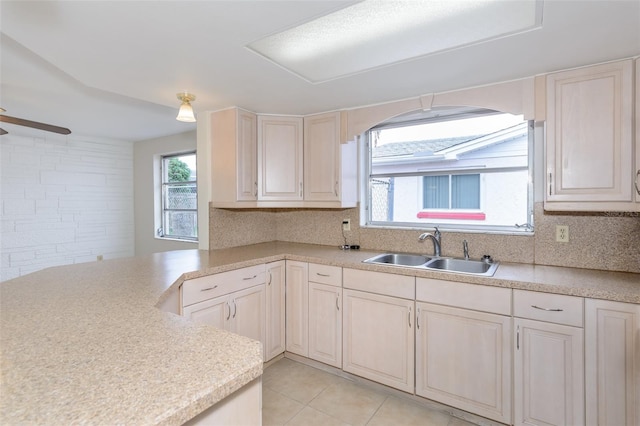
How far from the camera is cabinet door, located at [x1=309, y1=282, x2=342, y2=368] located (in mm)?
2322

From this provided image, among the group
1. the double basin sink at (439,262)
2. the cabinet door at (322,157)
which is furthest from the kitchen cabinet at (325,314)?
the cabinet door at (322,157)

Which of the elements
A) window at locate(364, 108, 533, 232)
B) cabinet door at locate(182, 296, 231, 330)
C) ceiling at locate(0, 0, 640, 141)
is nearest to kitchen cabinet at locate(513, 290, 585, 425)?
window at locate(364, 108, 533, 232)

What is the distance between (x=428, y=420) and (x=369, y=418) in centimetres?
35

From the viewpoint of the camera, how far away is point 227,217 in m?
2.94

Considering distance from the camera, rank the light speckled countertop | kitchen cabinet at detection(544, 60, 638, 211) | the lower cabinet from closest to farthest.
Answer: the light speckled countertop → kitchen cabinet at detection(544, 60, 638, 211) → the lower cabinet

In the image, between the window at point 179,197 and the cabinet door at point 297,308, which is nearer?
the cabinet door at point 297,308

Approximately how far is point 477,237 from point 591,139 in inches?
35.1

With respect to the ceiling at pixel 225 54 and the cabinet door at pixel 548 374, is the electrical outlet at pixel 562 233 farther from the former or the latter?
the ceiling at pixel 225 54

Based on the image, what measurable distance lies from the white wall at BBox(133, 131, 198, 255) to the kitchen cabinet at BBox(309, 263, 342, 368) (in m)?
2.49

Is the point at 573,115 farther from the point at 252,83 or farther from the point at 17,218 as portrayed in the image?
the point at 17,218

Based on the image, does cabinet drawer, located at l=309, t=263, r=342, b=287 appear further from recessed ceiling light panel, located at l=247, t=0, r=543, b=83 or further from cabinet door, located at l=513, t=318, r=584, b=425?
recessed ceiling light panel, located at l=247, t=0, r=543, b=83

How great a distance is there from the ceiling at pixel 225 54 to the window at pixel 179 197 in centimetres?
173

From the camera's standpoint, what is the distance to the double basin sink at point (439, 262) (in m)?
2.16

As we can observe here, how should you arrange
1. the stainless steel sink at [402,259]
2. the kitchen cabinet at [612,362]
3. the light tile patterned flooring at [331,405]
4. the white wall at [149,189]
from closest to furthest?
1. the kitchen cabinet at [612,362]
2. the light tile patterned flooring at [331,405]
3. the stainless steel sink at [402,259]
4. the white wall at [149,189]
